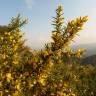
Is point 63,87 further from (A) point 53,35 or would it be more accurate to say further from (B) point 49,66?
(A) point 53,35

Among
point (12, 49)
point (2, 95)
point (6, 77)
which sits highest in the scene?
point (12, 49)

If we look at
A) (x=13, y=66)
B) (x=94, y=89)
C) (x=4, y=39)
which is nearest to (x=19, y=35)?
(x=4, y=39)

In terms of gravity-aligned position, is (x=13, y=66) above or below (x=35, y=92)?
above

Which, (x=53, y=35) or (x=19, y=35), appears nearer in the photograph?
(x=53, y=35)

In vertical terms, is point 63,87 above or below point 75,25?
below

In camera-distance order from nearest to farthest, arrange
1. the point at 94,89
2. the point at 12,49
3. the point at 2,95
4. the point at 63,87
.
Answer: the point at 2,95
the point at 63,87
the point at 12,49
the point at 94,89

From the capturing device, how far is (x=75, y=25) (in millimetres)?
4629

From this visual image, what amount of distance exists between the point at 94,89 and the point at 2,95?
10.5 meters

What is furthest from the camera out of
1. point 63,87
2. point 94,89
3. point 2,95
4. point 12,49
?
point 94,89

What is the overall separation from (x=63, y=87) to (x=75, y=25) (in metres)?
1.07

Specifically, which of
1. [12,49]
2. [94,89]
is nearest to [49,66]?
[12,49]

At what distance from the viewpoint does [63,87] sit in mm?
4883

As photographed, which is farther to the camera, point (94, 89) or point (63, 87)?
point (94, 89)

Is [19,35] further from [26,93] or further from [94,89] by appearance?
[94,89]
